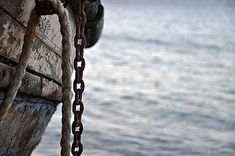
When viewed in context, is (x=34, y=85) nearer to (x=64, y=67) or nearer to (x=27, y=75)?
(x=27, y=75)

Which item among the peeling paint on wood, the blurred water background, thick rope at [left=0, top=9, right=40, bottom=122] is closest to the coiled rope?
thick rope at [left=0, top=9, right=40, bottom=122]

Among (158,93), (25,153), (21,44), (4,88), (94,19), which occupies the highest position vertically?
(158,93)

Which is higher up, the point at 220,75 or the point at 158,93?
the point at 220,75

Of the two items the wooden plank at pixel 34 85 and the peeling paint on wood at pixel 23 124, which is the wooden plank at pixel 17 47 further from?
the peeling paint on wood at pixel 23 124

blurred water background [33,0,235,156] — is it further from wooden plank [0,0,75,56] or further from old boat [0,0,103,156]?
wooden plank [0,0,75,56]

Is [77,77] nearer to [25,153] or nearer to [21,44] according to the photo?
[21,44]

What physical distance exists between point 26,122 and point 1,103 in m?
0.74

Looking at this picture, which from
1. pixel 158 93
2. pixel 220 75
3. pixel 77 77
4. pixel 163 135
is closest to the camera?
pixel 77 77

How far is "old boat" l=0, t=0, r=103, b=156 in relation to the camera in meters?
2.53

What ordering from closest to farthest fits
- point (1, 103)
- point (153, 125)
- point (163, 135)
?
1. point (1, 103)
2. point (163, 135)
3. point (153, 125)

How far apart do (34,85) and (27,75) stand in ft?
0.49

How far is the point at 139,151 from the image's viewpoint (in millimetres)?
9867

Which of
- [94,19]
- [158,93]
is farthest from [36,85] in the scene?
[158,93]

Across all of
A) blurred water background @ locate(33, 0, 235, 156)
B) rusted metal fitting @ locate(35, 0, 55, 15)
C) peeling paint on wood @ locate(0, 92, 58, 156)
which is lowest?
peeling paint on wood @ locate(0, 92, 58, 156)
